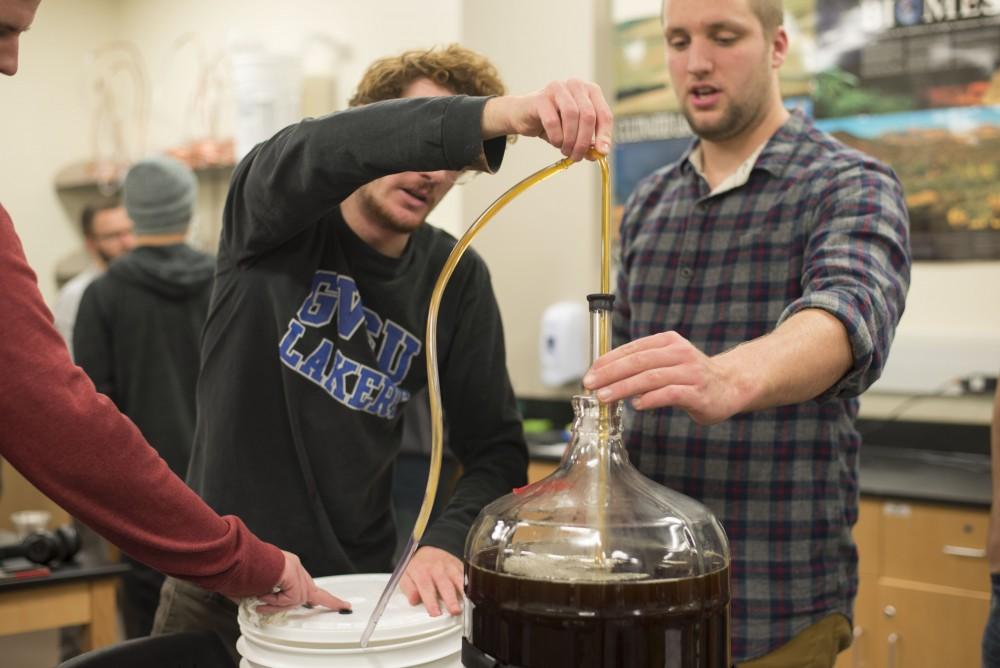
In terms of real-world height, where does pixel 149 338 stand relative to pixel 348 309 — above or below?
below

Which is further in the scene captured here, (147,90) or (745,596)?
(147,90)

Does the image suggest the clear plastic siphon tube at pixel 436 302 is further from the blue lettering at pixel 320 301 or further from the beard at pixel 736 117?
the beard at pixel 736 117

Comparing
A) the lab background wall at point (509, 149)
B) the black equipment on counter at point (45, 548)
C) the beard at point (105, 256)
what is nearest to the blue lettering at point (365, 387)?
the black equipment on counter at point (45, 548)

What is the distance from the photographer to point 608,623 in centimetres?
86

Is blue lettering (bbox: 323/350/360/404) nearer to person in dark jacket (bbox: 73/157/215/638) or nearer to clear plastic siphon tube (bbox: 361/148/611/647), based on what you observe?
clear plastic siphon tube (bbox: 361/148/611/647)

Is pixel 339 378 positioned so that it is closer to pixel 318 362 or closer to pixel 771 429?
pixel 318 362

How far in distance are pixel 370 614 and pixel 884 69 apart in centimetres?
279

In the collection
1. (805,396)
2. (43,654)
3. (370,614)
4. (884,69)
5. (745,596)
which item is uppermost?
(884,69)

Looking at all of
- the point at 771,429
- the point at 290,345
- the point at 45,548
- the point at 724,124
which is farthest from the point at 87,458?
the point at 45,548

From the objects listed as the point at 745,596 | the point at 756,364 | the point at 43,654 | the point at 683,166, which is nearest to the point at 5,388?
the point at 756,364

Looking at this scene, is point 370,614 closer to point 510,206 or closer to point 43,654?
point 43,654

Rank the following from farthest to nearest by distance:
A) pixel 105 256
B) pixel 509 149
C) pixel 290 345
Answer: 1. pixel 105 256
2. pixel 509 149
3. pixel 290 345

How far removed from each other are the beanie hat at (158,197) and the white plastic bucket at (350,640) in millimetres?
1952

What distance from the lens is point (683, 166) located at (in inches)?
70.8
